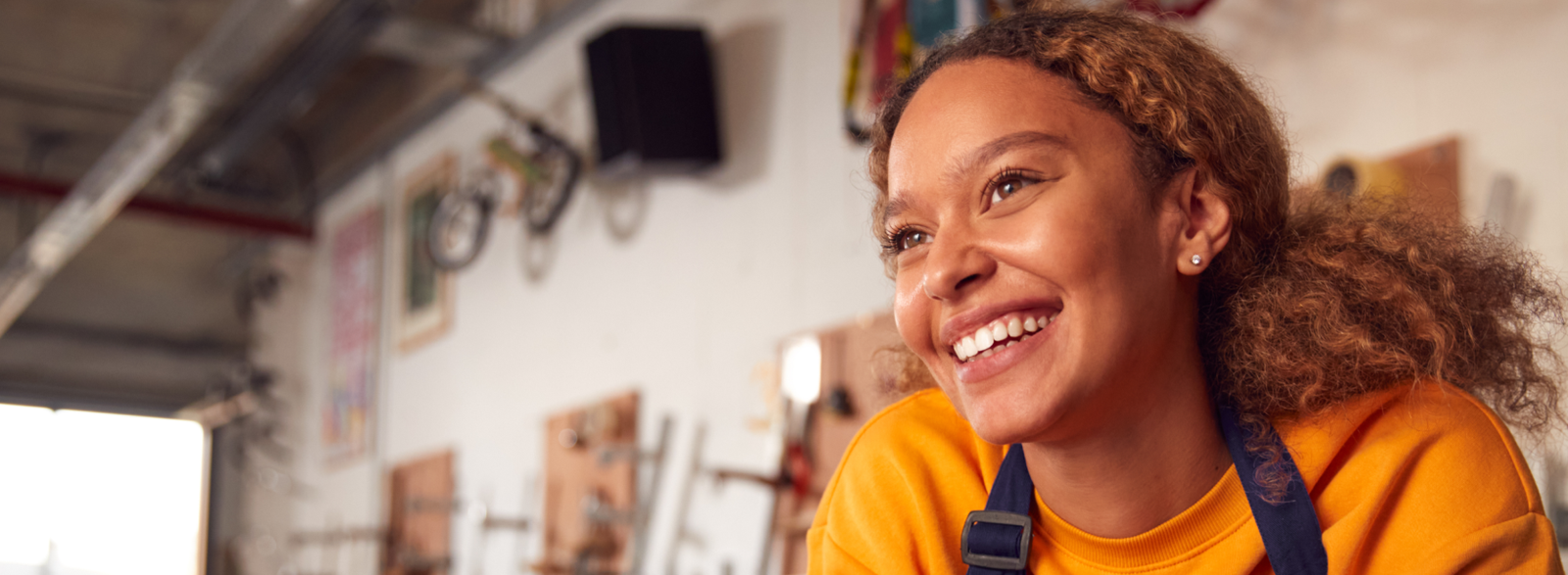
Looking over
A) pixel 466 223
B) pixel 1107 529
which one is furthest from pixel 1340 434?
pixel 466 223

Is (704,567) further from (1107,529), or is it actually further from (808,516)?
(1107,529)

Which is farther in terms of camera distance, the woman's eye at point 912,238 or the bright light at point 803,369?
the bright light at point 803,369

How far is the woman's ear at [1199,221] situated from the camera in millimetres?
1111

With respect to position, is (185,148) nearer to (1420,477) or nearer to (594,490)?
(594,490)

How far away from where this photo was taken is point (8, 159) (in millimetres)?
8016

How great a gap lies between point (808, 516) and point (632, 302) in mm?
1766

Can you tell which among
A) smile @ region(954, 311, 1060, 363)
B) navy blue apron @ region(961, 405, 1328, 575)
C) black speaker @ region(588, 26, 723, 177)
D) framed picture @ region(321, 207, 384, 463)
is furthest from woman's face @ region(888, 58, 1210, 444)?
framed picture @ region(321, 207, 384, 463)

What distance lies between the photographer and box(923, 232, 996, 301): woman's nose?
3.49ft

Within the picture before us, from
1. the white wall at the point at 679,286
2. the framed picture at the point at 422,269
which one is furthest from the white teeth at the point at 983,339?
the framed picture at the point at 422,269

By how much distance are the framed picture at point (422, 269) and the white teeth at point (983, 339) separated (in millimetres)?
6021

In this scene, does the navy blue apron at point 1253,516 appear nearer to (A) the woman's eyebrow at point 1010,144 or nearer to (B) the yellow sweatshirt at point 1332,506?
(B) the yellow sweatshirt at point 1332,506

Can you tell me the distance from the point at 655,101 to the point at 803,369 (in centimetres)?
132

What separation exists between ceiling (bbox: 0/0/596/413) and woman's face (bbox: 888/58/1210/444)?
16.0 ft

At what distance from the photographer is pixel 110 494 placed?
964cm
